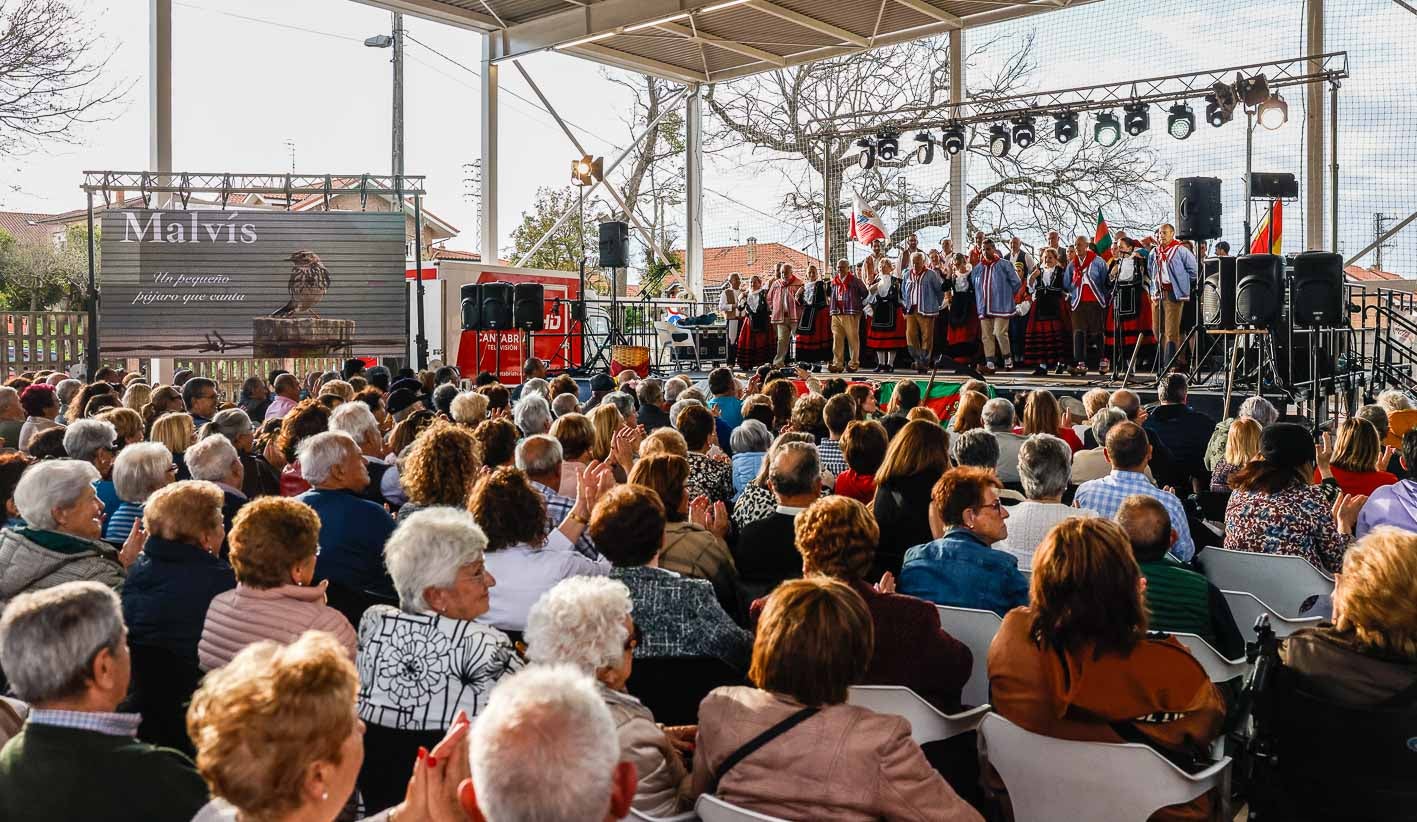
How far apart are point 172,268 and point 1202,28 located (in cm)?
1224

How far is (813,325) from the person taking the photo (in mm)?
14078

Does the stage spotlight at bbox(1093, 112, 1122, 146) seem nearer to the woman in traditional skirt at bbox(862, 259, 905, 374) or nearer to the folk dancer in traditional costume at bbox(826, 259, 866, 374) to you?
the woman in traditional skirt at bbox(862, 259, 905, 374)

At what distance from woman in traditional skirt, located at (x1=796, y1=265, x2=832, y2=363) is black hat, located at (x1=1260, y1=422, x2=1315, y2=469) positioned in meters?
9.93

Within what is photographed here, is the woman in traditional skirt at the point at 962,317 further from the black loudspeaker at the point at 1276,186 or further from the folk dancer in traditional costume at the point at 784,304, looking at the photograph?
the black loudspeaker at the point at 1276,186

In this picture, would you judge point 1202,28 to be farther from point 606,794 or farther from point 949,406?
point 606,794

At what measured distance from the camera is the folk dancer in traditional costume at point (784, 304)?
14.0m

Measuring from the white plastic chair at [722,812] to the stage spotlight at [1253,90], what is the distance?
36.9ft

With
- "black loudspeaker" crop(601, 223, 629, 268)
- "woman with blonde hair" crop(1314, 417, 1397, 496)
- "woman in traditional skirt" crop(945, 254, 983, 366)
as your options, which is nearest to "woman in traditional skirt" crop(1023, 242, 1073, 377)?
"woman in traditional skirt" crop(945, 254, 983, 366)

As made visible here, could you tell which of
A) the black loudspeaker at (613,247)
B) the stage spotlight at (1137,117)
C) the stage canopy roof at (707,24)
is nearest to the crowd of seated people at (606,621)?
the stage spotlight at (1137,117)

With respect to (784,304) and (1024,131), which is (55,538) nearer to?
(784,304)

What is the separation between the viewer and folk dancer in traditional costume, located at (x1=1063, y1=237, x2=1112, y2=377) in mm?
11391

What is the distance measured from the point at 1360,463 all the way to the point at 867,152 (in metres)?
10.7

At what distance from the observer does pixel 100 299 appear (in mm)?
11898

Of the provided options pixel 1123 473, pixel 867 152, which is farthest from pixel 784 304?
pixel 1123 473
